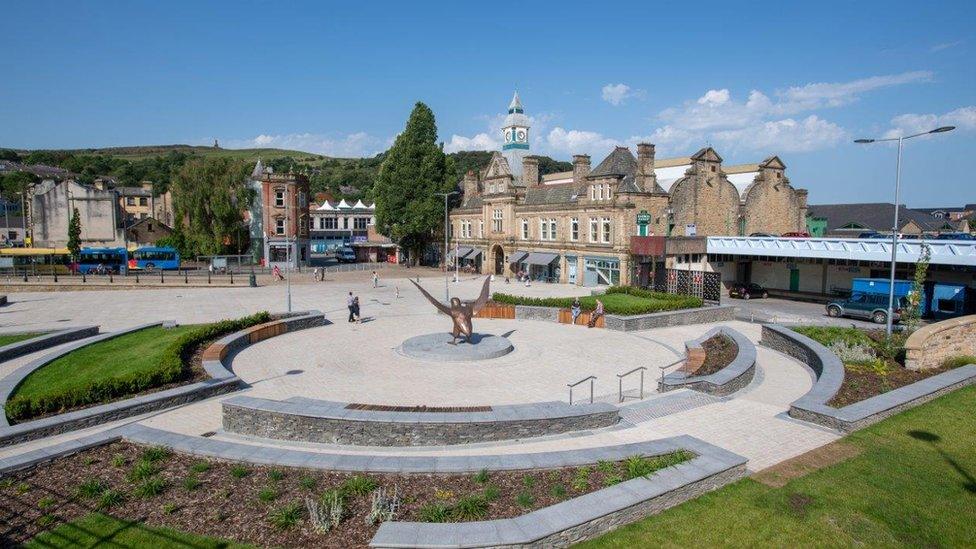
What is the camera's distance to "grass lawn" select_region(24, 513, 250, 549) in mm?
8094

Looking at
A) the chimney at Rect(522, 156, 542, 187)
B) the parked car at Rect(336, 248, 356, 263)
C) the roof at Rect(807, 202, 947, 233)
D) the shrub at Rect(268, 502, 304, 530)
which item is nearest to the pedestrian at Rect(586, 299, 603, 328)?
the shrub at Rect(268, 502, 304, 530)

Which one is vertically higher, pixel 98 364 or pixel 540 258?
pixel 540 258

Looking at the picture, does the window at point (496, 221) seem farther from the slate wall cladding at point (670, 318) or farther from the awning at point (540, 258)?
the slate wall cladding at point (670, 318)

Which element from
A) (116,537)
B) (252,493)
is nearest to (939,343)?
(252,493)

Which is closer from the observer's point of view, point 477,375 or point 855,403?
point 855,403

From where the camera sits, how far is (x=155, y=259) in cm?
5719

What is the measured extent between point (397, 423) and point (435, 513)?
382 centimetres

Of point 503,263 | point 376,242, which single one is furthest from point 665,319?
point 376,242

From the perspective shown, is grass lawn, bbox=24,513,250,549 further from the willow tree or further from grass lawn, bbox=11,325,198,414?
the willow tree

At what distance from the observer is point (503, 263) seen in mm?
55312

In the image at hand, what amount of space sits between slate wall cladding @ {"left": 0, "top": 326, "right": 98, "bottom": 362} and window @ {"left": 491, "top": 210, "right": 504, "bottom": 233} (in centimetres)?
3635

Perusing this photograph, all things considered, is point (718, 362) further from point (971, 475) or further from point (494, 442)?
point (494, 442)

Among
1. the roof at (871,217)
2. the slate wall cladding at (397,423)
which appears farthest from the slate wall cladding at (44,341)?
the roof at (871,217)

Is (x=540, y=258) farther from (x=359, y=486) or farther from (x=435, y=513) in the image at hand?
(x=435, y=513)
